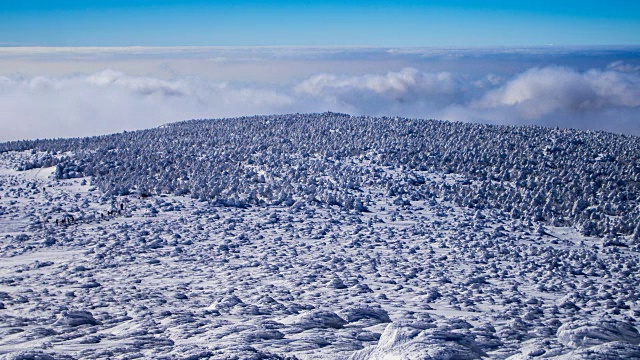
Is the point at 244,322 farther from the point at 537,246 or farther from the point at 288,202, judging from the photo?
the point at 288,202

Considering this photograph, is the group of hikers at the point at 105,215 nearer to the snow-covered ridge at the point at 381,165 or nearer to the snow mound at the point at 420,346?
the snow-covered ridge at the point at 381,165

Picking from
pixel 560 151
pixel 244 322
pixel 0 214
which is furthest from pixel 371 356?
pixel 560 151

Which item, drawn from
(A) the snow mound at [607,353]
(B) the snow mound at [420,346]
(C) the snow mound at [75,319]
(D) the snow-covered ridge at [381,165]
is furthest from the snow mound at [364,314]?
(D) the snow-covered ridge at [381,165]

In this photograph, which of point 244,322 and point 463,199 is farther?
point 463,199

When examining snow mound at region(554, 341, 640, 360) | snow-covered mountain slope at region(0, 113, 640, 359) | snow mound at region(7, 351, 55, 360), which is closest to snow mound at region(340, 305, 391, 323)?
snow-covered mountain slope at region(0, 113, 640, 359)

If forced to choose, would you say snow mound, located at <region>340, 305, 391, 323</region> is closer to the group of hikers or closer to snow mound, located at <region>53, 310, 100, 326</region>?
snow mound, located at <region>53, 310, 100, 326</region>

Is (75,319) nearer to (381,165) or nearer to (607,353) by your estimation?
(607,353)
